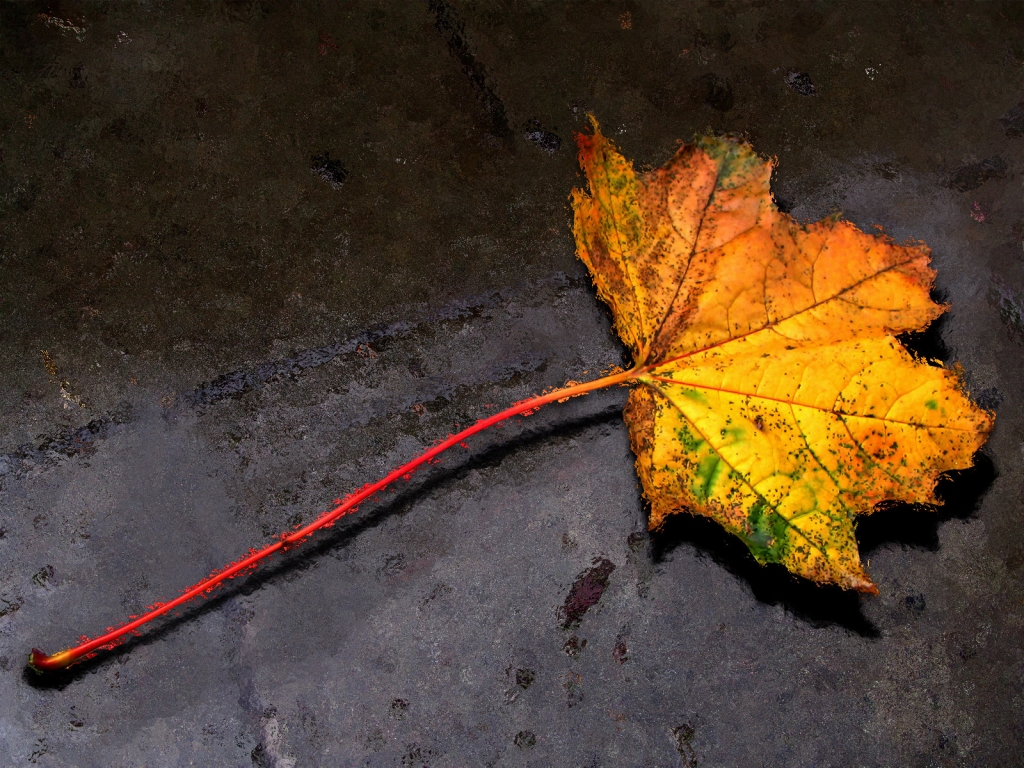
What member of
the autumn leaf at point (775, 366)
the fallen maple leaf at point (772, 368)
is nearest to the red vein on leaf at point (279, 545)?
the fallen maple leaf at point (772, 368)

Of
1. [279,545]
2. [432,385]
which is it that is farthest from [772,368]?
[279,545]

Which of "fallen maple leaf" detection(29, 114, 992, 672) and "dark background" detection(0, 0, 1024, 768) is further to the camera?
"dark background" detection(0, 0, 1024, 768)

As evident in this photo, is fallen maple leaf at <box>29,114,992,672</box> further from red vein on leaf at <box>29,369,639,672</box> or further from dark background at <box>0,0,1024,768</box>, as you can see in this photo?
dark background at <box>0,0,1024,768</box>

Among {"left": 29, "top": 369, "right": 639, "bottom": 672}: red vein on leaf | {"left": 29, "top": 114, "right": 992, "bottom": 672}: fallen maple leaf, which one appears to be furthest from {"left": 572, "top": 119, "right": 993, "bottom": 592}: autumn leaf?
{"left": 29, "top": 369, "right": 639, "bottom": 672}: red vein on leaf

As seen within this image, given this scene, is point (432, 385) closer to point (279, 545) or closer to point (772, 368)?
point (279, 545)

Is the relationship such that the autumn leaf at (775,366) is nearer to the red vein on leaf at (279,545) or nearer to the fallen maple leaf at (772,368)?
the fallen maple leaf at (772,368)

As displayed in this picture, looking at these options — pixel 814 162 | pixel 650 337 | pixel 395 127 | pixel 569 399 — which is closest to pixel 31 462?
pixel 395 127
